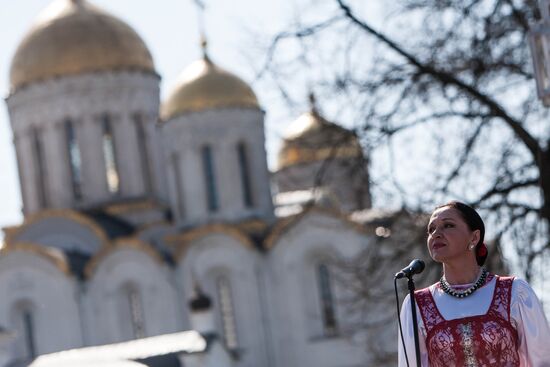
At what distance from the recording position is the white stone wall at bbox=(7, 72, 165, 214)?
3381 centimetres

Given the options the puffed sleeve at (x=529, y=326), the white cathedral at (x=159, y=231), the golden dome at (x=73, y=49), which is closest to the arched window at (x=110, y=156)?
the white cathedral at (x=159, y=231)

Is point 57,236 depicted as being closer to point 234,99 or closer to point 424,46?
point 234,99

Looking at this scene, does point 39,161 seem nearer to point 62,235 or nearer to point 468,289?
point 62,235

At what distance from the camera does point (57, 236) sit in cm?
3341

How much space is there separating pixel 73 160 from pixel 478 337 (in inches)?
1171

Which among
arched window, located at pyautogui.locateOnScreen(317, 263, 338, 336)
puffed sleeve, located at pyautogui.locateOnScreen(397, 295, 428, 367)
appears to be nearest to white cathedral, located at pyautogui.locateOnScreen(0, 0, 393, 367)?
arched window, located at pyautogui.locateOnScreen(317, 263, 338, 336)

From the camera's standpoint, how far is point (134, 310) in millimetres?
32312

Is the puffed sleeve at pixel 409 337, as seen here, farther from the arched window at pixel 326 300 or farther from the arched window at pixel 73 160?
the arched window at pixel 73 160

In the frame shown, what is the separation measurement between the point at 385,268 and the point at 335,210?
16808 millimetres

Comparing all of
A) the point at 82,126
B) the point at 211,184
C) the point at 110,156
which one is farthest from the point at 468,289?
the point at 110,156

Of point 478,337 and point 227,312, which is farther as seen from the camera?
point 227,312

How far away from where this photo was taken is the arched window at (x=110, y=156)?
1342 inches

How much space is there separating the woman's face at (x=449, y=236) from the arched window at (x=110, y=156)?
2951 centimetres

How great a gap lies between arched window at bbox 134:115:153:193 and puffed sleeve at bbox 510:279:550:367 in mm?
29790
